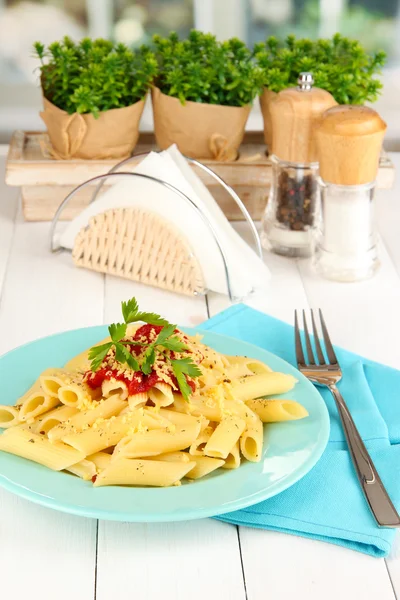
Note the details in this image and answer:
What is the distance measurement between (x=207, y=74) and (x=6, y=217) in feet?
1.49

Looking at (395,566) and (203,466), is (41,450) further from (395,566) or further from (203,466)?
(395,566)

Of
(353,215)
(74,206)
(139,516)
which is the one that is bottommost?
(74,206)

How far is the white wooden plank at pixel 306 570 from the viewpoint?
0.79 m

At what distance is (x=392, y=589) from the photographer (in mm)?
798

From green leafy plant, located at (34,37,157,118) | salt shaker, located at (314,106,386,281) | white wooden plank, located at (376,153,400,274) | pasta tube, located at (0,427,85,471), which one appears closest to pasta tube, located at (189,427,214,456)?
pasta tube, located at (0,427,85,471)

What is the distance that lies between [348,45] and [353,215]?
0.44 meters

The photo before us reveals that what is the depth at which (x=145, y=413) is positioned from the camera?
88 cm

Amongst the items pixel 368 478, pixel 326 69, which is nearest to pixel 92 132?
pixel 326 69

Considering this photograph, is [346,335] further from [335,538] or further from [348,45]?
[348,45]

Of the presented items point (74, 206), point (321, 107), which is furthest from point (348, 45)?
point (74, 206)

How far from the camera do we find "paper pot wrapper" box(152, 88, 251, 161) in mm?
1581

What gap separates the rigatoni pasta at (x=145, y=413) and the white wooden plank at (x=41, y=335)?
7 centimetres

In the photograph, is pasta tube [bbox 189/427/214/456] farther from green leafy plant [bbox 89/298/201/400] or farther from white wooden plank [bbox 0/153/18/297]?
white wooden plank [bbox 0/153/18/297]

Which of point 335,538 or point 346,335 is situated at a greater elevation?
point 335,538
